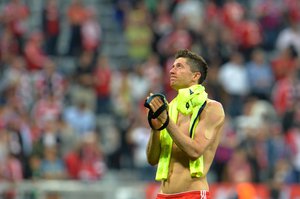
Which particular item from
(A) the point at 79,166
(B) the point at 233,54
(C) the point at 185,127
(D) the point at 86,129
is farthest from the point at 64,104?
(C) the point at 185,127

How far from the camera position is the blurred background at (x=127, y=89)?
17.2 m

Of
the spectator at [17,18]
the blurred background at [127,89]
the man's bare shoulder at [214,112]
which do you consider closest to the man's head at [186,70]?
the man's bare shoulder at [214,112]

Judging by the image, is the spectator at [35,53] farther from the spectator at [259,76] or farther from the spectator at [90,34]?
the spectator at [259,76]

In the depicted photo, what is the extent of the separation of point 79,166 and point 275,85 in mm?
4784

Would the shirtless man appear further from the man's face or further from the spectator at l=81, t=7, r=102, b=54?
the spectator at l=81, t=7, r=102, b=54

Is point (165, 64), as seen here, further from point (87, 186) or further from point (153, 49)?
point (87, 186)

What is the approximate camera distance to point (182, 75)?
363 inches

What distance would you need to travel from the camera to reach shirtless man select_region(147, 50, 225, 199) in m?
9.02

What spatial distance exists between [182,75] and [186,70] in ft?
0.19

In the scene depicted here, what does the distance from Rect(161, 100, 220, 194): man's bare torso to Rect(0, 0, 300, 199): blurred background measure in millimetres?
7573

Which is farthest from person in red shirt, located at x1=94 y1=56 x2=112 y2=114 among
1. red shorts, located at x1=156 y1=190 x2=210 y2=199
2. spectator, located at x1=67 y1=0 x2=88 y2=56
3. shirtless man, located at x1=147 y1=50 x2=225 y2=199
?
red shorts, located at x1=156 y1=190 x2=210 y2=199

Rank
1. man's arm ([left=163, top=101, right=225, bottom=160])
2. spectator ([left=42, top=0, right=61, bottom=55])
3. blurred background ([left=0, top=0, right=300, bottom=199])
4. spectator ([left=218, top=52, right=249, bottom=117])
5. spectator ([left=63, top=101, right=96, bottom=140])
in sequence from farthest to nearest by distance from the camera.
Answer: spectator ([left=42, top=0, right=61, bottom=55])
spectator ([left=218, top=52, right=249, bottom=117])
spectator ([left=63, top=101, right=96, bottom=140])
blurred background ([left=0, top=0, right=300, bottom=199])
man's arm ([left=163, top=101, right=225, bottom=160])

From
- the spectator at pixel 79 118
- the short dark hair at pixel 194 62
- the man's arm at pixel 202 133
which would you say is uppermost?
the spectator at pixel 79 118

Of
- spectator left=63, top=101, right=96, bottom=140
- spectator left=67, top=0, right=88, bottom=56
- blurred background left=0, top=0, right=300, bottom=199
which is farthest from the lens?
spectator left=67, top=0, right=88, bottom=56
